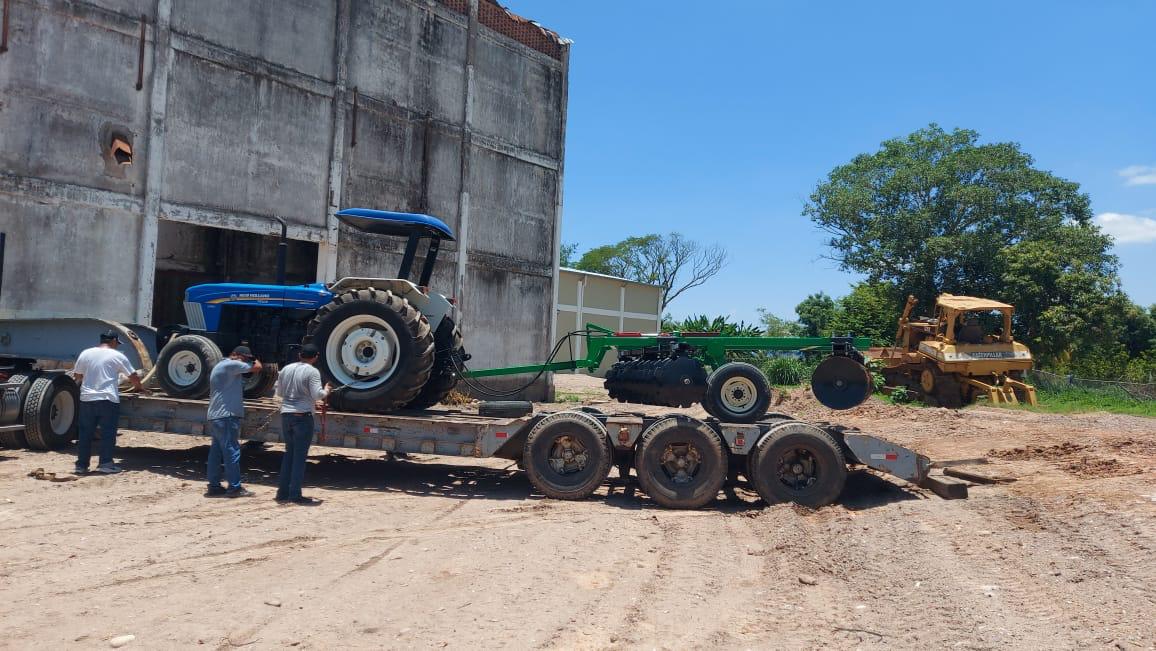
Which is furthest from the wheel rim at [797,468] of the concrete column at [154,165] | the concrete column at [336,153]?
the concrete column at [336,153]

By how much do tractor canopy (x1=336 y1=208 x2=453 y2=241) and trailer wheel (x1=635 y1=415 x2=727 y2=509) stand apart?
3234mm

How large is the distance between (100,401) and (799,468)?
24.2 ft

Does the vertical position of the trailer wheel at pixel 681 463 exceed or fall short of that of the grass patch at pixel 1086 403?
it falls short

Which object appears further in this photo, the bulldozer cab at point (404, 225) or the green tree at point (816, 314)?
the green tree at point (816, 314)

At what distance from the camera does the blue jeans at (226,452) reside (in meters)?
8.32

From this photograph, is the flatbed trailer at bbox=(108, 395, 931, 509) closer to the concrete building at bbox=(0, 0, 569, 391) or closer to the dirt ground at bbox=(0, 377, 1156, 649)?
the dirt ground at bbox=(0, 377, 1156, 649)

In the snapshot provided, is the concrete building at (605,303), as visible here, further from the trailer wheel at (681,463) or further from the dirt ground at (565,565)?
the dirt ground at (565,565)

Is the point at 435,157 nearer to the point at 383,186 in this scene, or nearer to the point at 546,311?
the point at 383,186

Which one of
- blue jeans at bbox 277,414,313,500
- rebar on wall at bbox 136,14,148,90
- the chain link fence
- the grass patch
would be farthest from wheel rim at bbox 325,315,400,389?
the chain link fence

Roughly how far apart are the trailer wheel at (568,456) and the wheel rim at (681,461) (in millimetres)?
581

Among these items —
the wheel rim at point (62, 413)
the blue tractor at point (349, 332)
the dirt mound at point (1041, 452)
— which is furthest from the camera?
the dirt mound at point (1041, 452)

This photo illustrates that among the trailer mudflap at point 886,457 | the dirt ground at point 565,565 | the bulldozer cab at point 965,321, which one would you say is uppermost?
the bulldozer cab at point 965,321

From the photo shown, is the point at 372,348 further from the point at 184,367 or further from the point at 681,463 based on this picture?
the point at 681,463

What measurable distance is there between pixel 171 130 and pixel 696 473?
11.6 m
